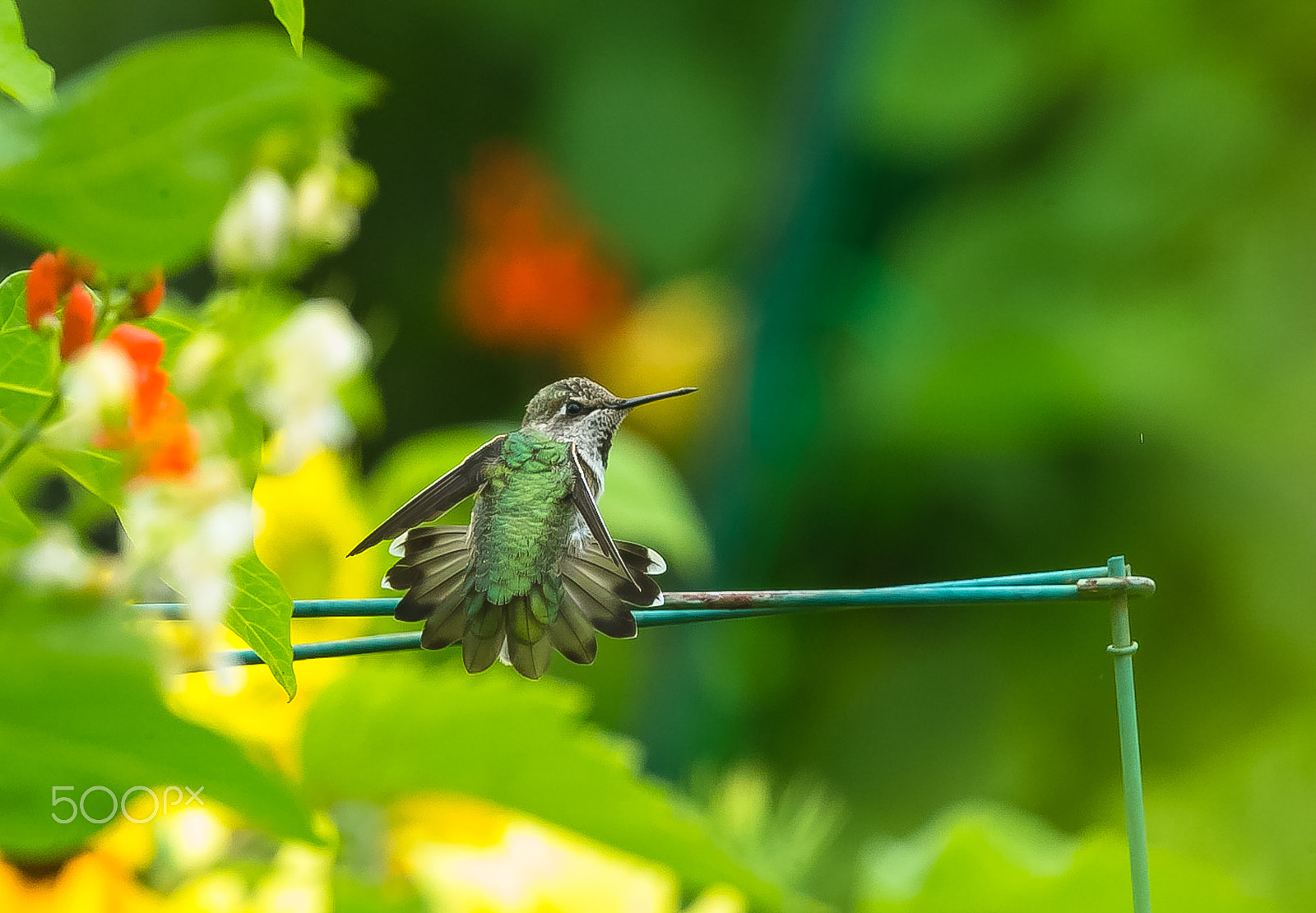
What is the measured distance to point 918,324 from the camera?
1.00 m

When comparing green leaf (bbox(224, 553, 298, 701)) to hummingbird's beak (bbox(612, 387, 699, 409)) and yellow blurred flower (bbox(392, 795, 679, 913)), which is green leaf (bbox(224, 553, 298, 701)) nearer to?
hummingbird's beak (bbox(612, 387, 699, 409))

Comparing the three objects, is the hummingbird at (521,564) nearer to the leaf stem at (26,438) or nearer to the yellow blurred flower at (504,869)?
the leaf stem at (26,438)

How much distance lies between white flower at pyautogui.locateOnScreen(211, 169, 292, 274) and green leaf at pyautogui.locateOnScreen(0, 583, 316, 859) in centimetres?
5

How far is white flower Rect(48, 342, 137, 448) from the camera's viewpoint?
135 mm

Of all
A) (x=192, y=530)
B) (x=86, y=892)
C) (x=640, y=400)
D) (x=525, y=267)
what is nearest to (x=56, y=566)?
(x=192, y=530)

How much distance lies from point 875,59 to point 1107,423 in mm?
330

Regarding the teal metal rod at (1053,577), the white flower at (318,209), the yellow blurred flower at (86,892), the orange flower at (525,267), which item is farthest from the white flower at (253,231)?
the orange flower at (525,267)

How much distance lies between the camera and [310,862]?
374 mm

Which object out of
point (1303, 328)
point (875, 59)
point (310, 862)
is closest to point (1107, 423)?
point (1303, 328)

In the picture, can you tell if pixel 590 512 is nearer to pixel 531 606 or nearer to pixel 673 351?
pixel 531 606

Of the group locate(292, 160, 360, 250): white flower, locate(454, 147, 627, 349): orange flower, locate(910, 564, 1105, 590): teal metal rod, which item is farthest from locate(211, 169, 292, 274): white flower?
locate(454, 147, 627, 349): orange flower

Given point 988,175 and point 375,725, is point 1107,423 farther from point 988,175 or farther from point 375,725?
point 375,725

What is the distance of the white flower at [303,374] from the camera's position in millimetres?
147

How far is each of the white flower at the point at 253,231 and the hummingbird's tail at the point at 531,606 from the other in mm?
61
